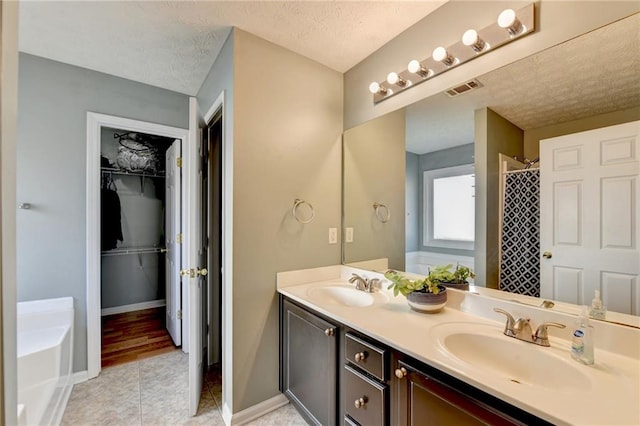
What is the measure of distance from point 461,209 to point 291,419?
1.65 metres

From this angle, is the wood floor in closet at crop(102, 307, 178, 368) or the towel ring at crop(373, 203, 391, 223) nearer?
the towel ring at crop(373, 203, 391, 223)

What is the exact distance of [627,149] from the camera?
96 centimetres

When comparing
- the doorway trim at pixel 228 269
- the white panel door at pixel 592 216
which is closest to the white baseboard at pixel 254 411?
the doorway trim at pixel 228 269

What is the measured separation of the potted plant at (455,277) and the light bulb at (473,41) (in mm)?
1100

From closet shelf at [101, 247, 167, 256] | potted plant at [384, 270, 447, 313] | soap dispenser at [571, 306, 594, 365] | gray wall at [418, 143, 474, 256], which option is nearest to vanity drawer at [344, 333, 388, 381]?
potted plant at [384, 270, 447, 313]

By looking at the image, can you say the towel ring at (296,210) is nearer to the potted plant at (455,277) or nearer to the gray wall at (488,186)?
the potted plant at (455,277)

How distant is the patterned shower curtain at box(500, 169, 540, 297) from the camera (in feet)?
3.94

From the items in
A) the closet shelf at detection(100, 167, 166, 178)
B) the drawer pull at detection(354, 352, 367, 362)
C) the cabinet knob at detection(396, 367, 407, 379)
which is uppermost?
the closet shelf at detection(100, 167, 166, 178)

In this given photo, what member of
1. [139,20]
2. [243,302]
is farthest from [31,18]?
[243,302]

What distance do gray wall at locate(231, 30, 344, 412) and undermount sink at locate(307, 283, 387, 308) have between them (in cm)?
23

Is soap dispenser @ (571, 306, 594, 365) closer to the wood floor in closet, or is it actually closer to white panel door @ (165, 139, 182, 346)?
white panel door @ (165, 139, 182, 346)

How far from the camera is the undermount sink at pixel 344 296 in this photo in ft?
5.35

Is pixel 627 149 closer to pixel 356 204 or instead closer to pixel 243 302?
pixel 356 204

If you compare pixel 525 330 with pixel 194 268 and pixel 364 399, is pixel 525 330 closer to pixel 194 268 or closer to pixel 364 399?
pixel 364 399
